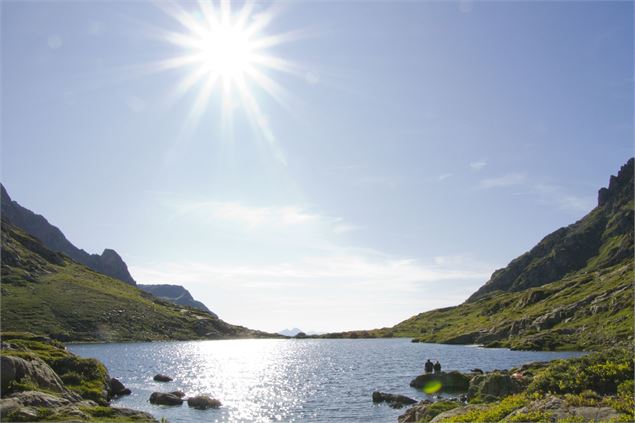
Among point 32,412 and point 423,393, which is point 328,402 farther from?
point 32,412

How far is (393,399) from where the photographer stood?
195 feet

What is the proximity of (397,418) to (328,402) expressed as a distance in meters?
13.9

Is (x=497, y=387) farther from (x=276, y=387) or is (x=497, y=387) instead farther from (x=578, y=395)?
(x=276, y=387)

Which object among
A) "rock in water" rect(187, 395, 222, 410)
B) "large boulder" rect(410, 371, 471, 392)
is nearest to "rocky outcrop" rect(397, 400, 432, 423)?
"large boulder" rect(410, 371, 471, 392)

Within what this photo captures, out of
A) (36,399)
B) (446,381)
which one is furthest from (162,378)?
(36,399)

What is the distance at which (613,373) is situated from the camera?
814 inches

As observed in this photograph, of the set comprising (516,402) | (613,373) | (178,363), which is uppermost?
(613,373)

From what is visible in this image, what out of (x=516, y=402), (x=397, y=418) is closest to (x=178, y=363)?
(x=397, y=418)

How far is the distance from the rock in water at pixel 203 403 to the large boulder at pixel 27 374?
19.8 m

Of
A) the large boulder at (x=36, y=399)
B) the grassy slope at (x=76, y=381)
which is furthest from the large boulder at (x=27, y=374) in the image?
the large boulder at (x=36, y=399)

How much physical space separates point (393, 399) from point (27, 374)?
44.2m

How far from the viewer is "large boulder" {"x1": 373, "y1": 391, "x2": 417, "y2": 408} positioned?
190ft

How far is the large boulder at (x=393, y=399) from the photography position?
57969 mm

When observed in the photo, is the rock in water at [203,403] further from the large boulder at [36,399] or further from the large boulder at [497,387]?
→ the large boulder at [497,387]
